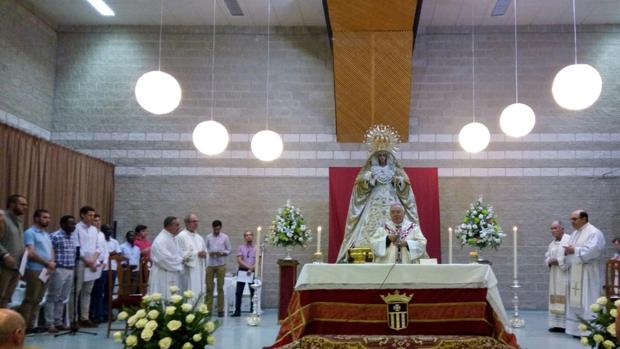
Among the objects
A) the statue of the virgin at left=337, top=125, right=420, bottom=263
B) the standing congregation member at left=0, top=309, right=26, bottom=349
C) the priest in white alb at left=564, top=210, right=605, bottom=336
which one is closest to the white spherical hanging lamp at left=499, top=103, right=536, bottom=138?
the priest in white alb at left=564, top=210, right=605, bottom=336

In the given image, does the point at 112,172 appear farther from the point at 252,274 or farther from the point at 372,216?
the point at 372,216

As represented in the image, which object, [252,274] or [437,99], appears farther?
[437,99]

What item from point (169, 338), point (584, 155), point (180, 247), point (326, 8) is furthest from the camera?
point (584, 155)

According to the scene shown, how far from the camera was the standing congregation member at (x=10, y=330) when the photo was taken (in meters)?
2.53

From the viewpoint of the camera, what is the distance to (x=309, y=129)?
1348cm

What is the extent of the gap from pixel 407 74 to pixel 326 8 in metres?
2.29

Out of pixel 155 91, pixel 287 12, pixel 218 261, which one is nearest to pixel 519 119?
pixel 155 91

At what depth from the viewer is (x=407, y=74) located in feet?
39.7

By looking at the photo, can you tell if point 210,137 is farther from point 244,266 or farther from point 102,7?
point 102,7

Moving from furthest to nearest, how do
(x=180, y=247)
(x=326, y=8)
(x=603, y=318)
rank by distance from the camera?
(x=326, y=8), (x=180, y=247), (x=603, y=318)

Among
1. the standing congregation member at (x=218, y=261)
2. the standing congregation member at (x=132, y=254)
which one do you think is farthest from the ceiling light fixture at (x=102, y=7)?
the standing congregation member at (x=218, y=261)

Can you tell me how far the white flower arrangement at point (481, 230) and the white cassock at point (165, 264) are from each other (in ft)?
17.0

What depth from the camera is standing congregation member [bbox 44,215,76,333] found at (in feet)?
30.0

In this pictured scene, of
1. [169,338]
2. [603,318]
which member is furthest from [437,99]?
[169,338]
